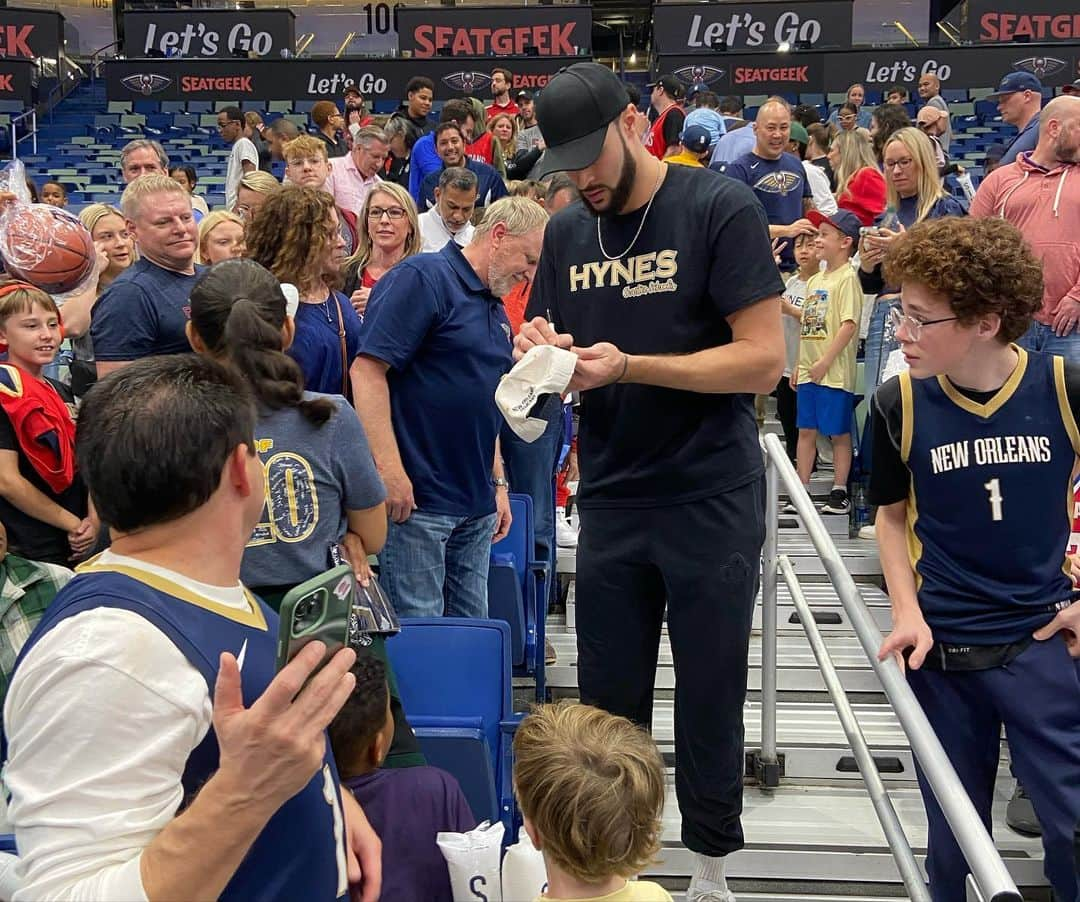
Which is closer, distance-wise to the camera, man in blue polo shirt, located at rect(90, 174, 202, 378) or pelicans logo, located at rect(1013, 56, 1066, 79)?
man in blue polo shirt, located at rect(90, 174, 202, 378)

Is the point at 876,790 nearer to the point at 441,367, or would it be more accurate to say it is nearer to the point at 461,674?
the point at 461,674

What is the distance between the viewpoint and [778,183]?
6.92 meters

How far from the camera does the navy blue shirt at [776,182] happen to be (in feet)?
22.7

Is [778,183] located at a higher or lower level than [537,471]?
higher

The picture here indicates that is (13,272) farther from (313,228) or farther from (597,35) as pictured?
(597,35)

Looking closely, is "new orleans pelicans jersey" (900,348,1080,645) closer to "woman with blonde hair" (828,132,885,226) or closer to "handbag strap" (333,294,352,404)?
"handbag strap" (333,294,352,404)

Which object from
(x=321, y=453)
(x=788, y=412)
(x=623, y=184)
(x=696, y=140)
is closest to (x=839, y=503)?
(x=788, y=412)

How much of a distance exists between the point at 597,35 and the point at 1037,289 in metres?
28.2

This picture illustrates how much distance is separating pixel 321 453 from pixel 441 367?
99 centimetres

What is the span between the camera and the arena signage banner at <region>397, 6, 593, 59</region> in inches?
792

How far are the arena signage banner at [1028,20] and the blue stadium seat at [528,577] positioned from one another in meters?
18.4

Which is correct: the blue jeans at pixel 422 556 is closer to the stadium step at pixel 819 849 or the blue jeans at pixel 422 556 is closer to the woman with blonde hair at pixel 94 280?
the stadium step at pixel 819 849

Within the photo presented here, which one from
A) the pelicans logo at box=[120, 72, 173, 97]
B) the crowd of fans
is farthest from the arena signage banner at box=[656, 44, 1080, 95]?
the crowd of fans

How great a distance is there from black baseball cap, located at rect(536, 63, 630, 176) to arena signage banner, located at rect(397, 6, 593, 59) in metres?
18.8
